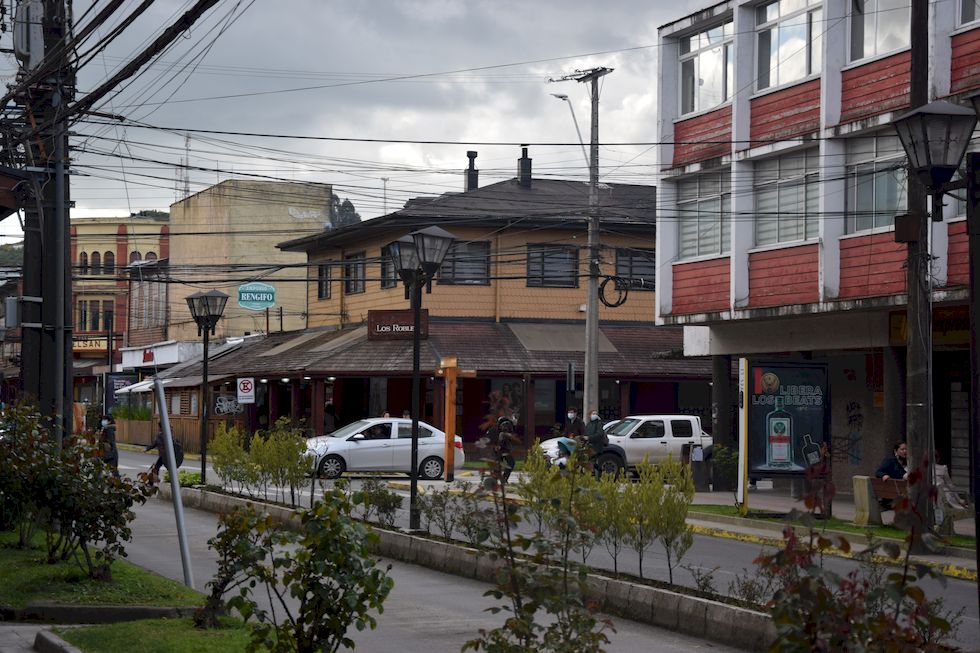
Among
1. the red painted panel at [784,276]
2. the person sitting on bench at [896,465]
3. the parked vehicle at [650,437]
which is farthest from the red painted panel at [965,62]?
the parked vehicle at [650,437]

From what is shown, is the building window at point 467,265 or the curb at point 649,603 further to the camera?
the building window at point 467,265

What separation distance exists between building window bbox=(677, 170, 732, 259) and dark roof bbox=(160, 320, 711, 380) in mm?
11731

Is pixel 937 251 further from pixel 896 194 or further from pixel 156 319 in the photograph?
pixel 156 319

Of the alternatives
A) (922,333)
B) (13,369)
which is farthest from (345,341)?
(13,369)

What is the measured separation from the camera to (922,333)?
58.6ft

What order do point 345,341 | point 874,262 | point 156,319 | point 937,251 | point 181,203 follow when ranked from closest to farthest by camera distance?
point 937,251 → point 874,262 → point 345,341 → point 181,203 → point 156,319

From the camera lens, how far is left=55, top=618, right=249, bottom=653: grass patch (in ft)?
30.1

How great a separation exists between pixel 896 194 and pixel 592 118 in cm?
1460

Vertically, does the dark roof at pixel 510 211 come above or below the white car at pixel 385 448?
above

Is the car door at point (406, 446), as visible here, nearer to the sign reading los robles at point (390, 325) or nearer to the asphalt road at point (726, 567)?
the sign reading los robles at point (390, 325)

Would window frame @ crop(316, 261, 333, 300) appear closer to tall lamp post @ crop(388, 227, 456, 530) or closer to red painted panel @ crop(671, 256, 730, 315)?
red painted panel @ crop(671, 256, 730, 315)

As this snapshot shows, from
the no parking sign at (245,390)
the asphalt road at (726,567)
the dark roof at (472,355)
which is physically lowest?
the asphalt road at (726,567)

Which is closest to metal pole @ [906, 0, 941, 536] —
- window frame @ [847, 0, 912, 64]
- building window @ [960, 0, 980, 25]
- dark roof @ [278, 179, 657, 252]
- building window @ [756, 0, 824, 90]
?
building window @ [960, 0, 980, 25]

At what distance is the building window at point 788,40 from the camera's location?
2411 cm
